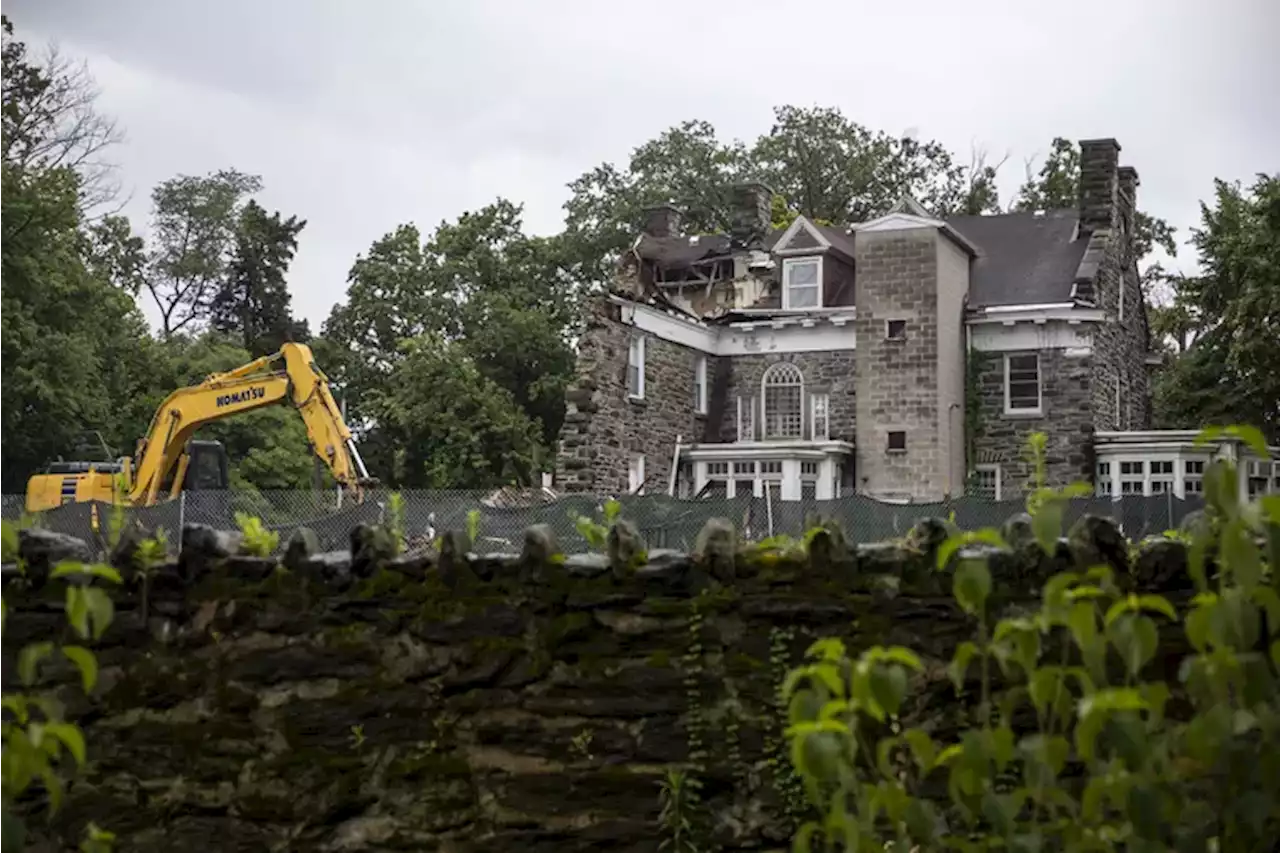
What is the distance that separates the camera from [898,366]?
33719 mm

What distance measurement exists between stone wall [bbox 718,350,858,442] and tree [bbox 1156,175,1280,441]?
9041 mm

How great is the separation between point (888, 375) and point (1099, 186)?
7.91 metres

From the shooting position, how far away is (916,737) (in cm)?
304

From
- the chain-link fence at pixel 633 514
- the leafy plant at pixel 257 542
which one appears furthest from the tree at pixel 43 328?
the leafy plant at pixel 257 542

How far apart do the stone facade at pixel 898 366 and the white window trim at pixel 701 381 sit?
3921 millimetres

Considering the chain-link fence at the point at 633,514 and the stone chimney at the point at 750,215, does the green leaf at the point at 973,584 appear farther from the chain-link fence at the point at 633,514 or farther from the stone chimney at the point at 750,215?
the stone chimney at the point at 750,215

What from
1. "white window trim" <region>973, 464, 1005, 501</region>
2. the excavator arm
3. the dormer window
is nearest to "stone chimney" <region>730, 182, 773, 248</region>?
the dormer window

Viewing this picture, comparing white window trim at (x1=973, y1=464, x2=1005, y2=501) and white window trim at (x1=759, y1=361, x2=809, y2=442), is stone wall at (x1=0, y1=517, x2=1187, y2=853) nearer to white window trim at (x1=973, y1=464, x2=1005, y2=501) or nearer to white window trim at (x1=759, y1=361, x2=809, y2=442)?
white window trim at (x1=973, y1=464, x2=1005, y2=501)

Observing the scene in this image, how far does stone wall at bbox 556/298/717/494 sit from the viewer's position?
31859 millimetres

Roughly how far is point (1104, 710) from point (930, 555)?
2.39m

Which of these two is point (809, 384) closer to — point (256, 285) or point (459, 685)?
point (459, 685)

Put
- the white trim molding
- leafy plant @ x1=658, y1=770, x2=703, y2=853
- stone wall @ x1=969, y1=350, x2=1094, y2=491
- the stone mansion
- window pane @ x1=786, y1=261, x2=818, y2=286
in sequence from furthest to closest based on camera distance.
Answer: window pane @ x1=786, y1=261, x2=818, y2=286 < the white trim molding < stone wall @ x1=969, y1=350, x2=1094, y2=491 < the stone mansion < leafy plant @ x1=658, y1=770, x2=703, y2=853

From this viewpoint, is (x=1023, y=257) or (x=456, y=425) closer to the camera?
→ (x=1023, y=257)

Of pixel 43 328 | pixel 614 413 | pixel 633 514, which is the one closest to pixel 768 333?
pixel 614 413
